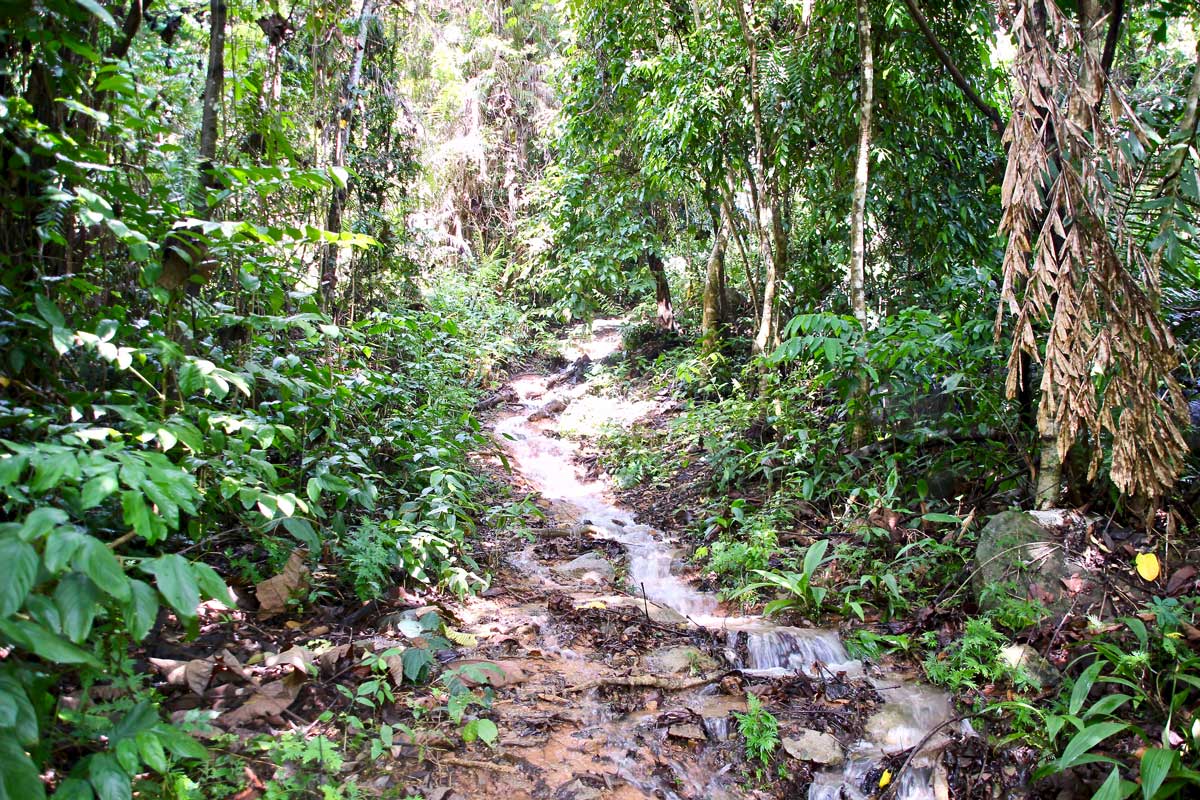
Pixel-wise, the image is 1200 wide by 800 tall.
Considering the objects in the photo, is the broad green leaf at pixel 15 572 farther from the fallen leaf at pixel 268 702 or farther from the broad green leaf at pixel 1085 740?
the broad green leaf at pixel 1085 740

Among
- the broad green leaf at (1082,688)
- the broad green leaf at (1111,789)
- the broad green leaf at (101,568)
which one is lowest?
the broad green leaf at (1111,789)

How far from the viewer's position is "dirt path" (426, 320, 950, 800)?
293 cm

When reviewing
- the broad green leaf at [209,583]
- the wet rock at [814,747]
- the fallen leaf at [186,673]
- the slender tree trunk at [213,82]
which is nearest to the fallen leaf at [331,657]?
the fallen leaf at [186,673]

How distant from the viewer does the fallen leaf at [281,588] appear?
346 centimetres

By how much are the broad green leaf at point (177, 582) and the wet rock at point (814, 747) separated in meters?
2.67

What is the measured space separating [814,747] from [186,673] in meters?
2.79

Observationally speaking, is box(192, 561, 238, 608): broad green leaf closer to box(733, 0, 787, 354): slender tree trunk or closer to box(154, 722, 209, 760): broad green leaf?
box(154, 722, 209, 760): broad green leaf

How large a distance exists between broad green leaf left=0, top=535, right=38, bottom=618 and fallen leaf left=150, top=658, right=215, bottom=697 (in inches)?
58.0

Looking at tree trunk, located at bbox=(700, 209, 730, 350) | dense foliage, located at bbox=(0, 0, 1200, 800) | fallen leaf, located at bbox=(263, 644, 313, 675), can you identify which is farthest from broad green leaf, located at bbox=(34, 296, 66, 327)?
tree trunk, located at bbox=(700, 209, 730, 350)

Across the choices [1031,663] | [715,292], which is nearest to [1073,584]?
[1031,663]

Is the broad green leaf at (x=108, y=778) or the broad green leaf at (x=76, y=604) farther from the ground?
the broad green leaf at (x=76, y=604)

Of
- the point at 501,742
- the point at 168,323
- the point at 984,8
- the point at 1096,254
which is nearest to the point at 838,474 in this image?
the point at 1096,254

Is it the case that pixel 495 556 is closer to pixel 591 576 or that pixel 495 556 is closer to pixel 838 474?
pixel 591 576

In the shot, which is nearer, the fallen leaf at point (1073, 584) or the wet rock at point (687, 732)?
the wet rock at point (687, 732)
